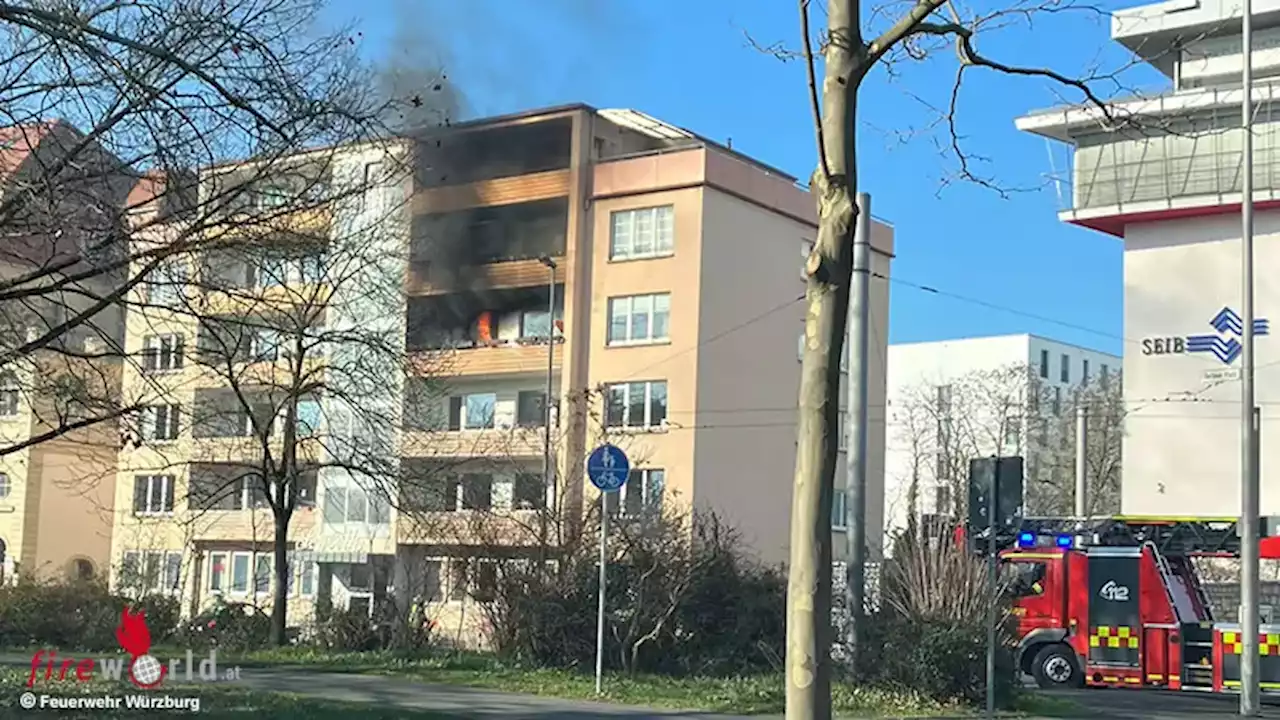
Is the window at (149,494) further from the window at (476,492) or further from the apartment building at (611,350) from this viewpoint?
the window at (476,492)

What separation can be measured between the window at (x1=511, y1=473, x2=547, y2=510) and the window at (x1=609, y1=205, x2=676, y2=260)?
17.3 m

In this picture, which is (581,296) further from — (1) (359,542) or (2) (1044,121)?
(2) (1044,121)

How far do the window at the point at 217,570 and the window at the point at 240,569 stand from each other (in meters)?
0.40

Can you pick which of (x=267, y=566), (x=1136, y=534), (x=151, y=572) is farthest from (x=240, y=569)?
(x=1136, y=534)

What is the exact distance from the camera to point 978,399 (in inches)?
2822

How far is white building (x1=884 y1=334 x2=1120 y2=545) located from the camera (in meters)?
68.6

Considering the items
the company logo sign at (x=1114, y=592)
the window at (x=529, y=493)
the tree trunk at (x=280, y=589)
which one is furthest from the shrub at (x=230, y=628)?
the company logo sign at (x=1114, y=592)

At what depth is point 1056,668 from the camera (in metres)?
26.2

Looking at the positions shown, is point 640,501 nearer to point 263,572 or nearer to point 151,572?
point 151,572

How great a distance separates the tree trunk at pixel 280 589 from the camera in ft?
93.7

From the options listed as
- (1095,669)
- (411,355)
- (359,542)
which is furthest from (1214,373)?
(411,355)

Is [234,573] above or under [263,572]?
under

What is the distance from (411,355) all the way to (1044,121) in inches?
1117

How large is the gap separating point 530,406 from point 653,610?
24235 mm
